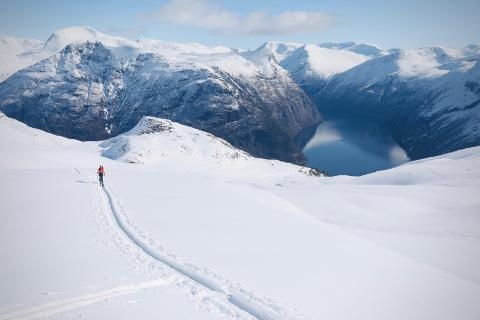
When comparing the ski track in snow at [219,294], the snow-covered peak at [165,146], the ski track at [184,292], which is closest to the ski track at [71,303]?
the ski track at [184,292]

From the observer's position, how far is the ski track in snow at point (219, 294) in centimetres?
1449

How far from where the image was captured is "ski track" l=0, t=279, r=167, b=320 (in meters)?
13.5

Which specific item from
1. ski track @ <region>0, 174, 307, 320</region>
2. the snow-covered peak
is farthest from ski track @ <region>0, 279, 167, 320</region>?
the snow-covered peak

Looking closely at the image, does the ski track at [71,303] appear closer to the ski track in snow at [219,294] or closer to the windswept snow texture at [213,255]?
the windswept snow texture at [213,255]

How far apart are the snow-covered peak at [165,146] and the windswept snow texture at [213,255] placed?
8036 centimetres

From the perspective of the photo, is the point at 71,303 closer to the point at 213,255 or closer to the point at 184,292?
the point at 184,292

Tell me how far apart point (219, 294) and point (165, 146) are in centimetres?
12231

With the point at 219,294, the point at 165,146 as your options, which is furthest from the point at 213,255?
the point at 165,146

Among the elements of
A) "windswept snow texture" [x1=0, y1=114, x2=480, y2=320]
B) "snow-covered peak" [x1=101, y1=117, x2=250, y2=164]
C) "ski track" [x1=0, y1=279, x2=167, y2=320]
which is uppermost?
"ski track" [x1=0, y1=279, x2=167, y2=320]

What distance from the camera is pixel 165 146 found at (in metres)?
135

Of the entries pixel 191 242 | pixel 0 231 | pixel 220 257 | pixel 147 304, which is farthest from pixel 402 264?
pixel 0 231

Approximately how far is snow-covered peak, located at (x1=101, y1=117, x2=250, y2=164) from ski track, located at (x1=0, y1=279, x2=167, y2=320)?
332 ft

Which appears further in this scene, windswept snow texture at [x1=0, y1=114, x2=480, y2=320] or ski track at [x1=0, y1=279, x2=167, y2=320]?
windswept snow texture at [x1=0, y1=114, x2=480, y2=320]

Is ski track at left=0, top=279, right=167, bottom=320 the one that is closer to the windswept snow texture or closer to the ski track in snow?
the windswept snow texture
